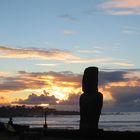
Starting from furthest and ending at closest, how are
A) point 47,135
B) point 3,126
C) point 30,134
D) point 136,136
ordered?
point 3,126, point 47,135, point 136,136, point 30,134

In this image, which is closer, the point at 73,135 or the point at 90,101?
the point at 73,135

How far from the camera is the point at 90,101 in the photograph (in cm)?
2555

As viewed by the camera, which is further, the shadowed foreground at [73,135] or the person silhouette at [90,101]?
the person silhouette at [90,101]

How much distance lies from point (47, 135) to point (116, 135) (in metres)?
4.51

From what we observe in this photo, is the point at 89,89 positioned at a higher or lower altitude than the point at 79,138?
higher

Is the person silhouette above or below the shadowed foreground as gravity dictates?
above

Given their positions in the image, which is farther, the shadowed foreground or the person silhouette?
the person silhouette

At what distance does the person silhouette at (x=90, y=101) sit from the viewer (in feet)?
83.8

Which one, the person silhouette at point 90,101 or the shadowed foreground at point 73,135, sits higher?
the person silhouette at point 90,101

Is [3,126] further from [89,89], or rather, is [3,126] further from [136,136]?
[136,136]

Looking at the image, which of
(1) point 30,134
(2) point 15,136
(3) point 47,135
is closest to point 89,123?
(3) point 47,135

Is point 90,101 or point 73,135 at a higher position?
point 90,101

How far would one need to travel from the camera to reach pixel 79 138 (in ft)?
76.4

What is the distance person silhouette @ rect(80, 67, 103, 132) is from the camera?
2553cm
